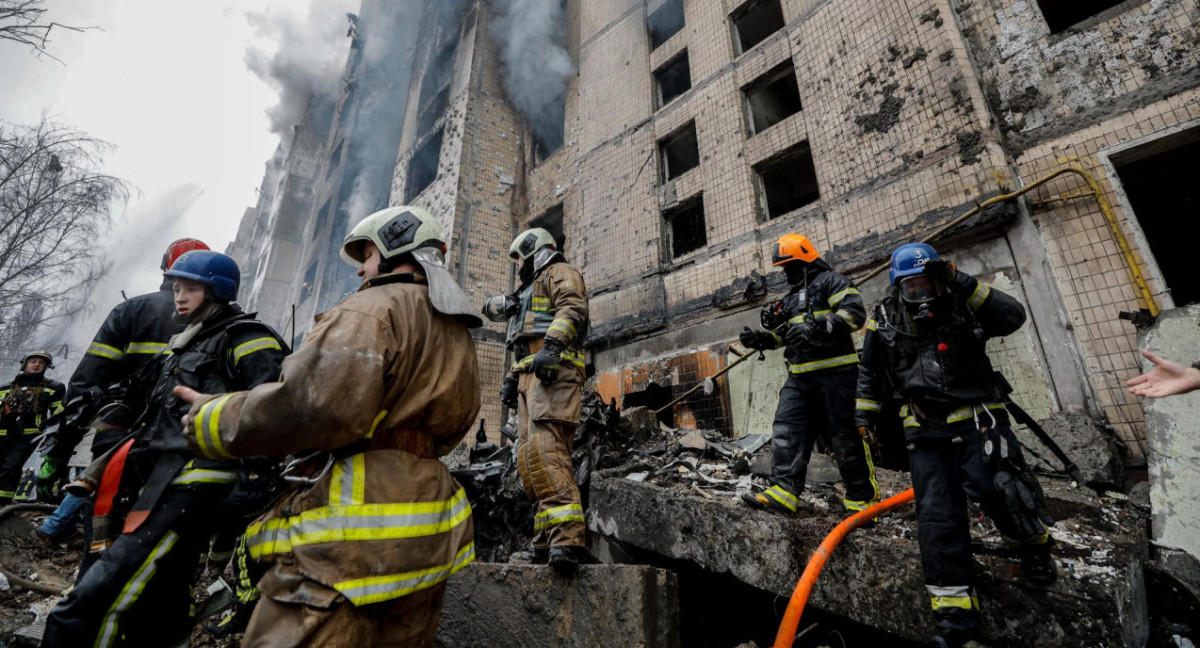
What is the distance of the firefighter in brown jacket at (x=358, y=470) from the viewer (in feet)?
3.75

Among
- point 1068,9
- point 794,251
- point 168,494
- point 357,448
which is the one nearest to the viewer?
point 357,448

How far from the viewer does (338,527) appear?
46.6 inches

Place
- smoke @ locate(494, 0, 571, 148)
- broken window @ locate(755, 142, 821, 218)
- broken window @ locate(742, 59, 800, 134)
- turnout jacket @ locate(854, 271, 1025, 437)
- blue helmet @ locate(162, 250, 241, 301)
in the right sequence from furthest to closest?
smoke @ locate(494, 0, 571, 148) < broken window @ locate(742, 59, 800, 134) < broken window @ locate(755, 142, 821, 218) < turnout jacket @ locate(854, 271, 1025, 437) < blue helmet @ locate(162, 250, 241, 301)

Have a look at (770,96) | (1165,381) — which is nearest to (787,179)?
(770,96)

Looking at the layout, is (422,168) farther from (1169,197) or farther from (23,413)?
(1169,197)

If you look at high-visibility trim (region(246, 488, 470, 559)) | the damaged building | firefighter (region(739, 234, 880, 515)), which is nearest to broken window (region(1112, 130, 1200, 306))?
the damaged building

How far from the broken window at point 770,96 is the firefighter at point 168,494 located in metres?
7.33

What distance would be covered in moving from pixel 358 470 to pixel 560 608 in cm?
132

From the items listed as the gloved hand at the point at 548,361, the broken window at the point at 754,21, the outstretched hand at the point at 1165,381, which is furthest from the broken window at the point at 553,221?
the outstretched hand at the point at 1165,381

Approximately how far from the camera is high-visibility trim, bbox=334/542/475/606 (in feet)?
3.73

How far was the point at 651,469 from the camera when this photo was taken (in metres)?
3.89

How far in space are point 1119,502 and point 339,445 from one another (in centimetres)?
486

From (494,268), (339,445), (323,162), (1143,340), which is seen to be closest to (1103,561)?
(1143,340)

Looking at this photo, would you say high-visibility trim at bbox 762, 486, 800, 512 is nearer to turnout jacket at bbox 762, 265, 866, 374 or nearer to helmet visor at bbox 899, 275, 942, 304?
turnout jacket at bbox 762, 265, 866, 374
